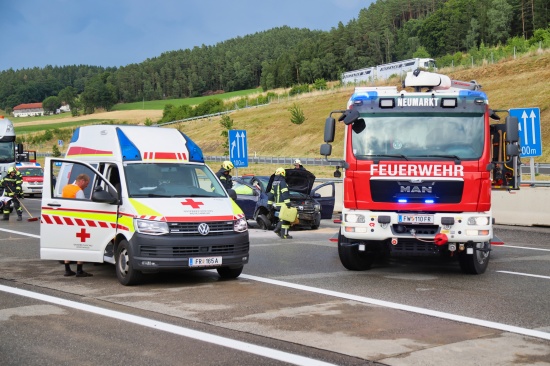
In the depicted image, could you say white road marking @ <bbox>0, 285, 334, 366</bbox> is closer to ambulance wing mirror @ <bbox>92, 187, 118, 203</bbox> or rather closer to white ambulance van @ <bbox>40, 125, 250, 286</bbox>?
white ambulance van @ <bbox>40, 125, 250, 286</bbox>

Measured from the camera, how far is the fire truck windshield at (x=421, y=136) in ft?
39.9

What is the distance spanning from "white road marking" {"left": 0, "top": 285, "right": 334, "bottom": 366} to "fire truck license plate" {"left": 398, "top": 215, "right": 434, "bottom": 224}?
4.77 meters

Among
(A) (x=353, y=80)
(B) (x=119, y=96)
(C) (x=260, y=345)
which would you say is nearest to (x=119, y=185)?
(C) (x=260, y=345)

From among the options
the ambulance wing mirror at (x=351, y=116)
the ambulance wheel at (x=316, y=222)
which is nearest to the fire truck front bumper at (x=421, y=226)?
the ambulance wing mirror at (x=351, y=116)

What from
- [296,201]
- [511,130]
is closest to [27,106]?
[296,201]

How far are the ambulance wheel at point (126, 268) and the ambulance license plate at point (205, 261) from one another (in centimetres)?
83

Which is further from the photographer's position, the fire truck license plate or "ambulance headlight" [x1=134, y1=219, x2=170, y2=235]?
the fire truck license plate

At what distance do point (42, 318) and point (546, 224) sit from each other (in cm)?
1679

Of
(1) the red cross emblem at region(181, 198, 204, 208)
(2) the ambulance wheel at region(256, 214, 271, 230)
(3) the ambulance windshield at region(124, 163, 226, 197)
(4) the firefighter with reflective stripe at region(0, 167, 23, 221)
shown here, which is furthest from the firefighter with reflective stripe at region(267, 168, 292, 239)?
(4) the firefighter with reflective stripe at region(0, 167, 23, 221)

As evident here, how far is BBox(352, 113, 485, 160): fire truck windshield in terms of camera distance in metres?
12.2

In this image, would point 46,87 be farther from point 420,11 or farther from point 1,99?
point 420,11

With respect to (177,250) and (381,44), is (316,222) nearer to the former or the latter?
(177,250)

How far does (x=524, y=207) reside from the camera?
903 inches

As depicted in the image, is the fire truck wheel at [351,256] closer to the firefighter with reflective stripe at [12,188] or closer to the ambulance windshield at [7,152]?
the firefighter with reflective stripe at [12,188]
